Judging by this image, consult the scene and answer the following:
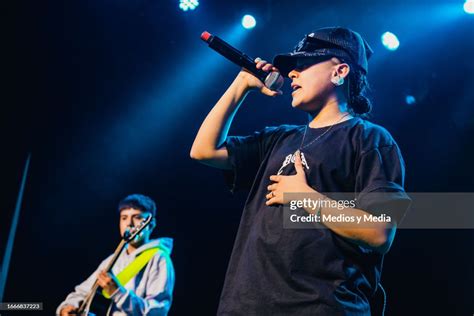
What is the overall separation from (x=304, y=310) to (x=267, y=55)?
10.1 feet

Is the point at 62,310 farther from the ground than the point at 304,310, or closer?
closer

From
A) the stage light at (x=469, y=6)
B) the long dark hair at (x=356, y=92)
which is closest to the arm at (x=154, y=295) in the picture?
the long dark hair at (x=356, y=92)

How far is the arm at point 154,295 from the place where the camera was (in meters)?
2.69

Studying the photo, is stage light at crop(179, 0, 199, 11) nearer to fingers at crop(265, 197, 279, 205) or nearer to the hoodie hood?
the hoodie hood

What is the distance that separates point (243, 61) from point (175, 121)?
9.02ft

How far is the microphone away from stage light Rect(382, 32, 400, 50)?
243 cm

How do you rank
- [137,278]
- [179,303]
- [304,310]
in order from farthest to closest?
[179,303] → [137,278] → [304,310]

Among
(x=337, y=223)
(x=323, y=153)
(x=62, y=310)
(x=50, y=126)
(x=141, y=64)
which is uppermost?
(x=141, y=64)

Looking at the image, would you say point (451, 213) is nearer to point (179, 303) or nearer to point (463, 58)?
point (463, 58)

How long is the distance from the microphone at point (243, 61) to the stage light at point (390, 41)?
2.43 meters

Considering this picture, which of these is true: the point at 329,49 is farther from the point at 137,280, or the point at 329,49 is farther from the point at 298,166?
the point at 137,280

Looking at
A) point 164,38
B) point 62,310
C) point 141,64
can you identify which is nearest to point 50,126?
point 141,64

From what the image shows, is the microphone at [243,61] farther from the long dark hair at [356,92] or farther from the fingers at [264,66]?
the long dark hair at [356,92]

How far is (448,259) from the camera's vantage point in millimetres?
Answer: 3471
